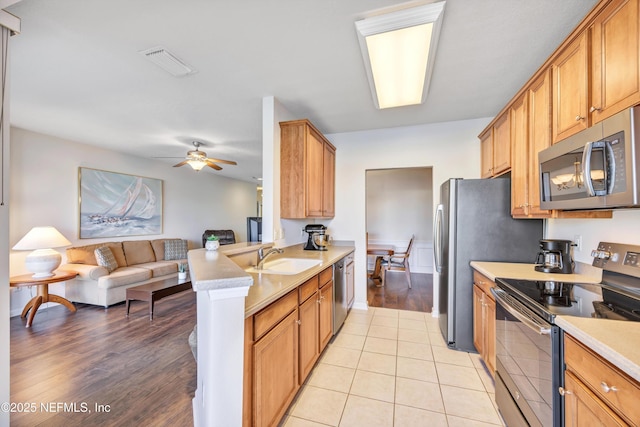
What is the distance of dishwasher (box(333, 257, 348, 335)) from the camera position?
2.62 metres

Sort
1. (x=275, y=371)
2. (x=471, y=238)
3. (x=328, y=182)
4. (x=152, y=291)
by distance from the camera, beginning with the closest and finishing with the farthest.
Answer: (x=275, y=371)
(x=471, y=238)
(x=152, y=291)
(x=328, y=182)

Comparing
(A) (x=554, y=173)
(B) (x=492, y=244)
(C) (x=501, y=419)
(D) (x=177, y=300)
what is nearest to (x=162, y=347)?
(D) (x=177, y=300)

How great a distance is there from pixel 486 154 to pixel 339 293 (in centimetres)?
228

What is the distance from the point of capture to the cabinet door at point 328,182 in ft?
10.9

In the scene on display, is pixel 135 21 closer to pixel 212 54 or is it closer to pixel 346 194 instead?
pixel 212 54

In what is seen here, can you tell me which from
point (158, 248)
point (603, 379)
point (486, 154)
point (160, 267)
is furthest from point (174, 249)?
point (603, 379)

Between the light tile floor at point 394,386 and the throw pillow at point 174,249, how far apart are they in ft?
13.3

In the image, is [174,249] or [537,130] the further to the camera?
[174,249]

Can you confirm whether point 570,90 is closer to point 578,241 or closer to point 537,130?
point 537,130

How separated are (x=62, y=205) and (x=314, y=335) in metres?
4.42

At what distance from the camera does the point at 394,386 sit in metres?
1.99

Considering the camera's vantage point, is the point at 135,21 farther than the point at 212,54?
No

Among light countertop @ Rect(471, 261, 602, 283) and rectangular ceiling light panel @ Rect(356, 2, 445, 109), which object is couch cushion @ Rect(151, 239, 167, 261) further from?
light countertop @ Rect(471, 261, 602, 283)

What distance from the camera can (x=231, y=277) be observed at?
1.10m
